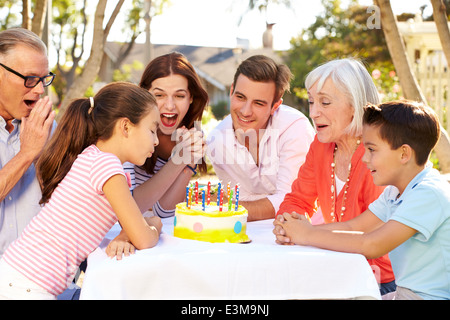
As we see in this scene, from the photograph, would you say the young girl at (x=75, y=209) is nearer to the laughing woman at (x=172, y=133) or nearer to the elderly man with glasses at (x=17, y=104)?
the elderly man with glasses at (x=17, y=104)

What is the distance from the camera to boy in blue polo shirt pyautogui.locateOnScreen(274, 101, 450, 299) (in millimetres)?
2576

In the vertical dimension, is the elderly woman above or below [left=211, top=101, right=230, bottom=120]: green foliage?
above

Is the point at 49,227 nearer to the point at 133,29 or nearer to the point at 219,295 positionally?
the point at 219,295

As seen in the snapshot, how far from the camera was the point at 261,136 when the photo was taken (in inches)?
176

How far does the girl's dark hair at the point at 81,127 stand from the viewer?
2852mm

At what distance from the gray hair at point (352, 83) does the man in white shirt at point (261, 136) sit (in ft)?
2.70

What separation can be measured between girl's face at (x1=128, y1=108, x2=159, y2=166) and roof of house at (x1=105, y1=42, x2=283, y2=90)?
109 feet

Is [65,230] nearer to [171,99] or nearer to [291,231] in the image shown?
[291,231]

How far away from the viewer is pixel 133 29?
3012 centimetres

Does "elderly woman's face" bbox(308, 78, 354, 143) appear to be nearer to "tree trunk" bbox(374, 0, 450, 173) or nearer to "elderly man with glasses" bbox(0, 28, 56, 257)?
"elderly man with glasses" bbox(0, 28, 56, 257)

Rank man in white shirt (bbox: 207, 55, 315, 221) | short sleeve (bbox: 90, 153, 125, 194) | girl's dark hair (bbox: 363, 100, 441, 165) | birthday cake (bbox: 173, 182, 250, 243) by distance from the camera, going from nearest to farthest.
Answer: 1. short sleeve (bbox: 90, 153, 125, 194)
2. birthday cake (bbox: 173, 182, 250, 243)
3. girl's dark hair (bbox: 363, 100, 441, 165)
4. man in white shirt (bbox: 207, 55, 315, 221)

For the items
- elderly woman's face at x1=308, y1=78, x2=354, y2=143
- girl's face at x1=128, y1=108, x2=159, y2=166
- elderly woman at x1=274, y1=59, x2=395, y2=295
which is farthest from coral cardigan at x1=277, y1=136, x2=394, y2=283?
girl's face at x1=128, y1=108, x2=159, y2=166

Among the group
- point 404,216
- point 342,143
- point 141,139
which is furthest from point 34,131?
point 404,216
